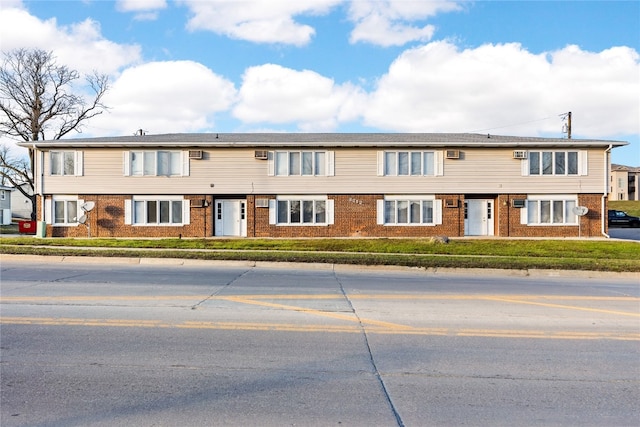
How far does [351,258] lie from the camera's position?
16391mm

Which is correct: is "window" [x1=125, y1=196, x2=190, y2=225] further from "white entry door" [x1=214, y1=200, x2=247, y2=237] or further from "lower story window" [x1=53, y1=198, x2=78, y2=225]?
"lower story window" [x1=53, y1=198, x2=78, y2=225]

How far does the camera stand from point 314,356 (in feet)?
18.7

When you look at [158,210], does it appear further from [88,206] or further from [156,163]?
[88,206]

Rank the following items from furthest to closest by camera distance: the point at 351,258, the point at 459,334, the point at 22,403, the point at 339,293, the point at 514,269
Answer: the point at 351,258 < the point at 514,269 < the point at 339,293 < the point at 459,334 < the point at 22,403

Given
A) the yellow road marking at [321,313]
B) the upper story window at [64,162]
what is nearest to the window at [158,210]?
the upper story window at [64,162]

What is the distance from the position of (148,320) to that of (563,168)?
25.4m

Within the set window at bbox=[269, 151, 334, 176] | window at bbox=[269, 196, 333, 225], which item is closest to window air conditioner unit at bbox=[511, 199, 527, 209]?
window at bbox=[269, 196, 333, 225]

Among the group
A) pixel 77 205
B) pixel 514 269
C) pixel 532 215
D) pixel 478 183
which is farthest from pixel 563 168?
pixel 77 205

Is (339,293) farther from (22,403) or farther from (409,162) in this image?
(409,162)

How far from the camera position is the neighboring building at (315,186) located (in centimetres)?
2609

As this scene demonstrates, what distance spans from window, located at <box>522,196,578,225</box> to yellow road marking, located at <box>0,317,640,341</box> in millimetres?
20908

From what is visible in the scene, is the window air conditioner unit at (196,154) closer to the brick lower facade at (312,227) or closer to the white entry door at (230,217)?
the brick lower facade at (312,227)

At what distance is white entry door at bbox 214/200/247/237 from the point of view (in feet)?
87.1

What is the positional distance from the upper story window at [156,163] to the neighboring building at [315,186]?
5 centimetres
